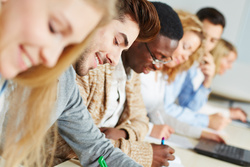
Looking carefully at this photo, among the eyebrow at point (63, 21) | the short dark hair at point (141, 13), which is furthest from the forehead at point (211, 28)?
the eyebrow at point (63, 21)

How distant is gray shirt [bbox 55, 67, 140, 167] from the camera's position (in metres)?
0.88

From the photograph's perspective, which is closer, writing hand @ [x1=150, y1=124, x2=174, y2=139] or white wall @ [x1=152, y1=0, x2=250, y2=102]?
writing hand @ [x1=150, y1=124, x2=174, y2=139]

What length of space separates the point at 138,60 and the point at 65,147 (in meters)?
0.55

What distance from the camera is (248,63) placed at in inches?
150

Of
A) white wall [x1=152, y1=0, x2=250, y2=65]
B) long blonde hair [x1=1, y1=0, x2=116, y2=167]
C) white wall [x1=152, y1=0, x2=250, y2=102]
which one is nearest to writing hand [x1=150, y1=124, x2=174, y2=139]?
long blonde hair [x1=1, y1=0, x2=116, y2=167]

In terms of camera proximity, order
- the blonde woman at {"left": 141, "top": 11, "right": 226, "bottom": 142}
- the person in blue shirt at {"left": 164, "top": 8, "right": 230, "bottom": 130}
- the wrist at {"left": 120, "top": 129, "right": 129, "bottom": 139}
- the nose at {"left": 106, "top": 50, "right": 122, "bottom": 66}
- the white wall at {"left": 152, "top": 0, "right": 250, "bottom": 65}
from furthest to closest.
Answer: the white wall at {"left": 152, "top": 0, "right": 250, "bottom": 65} < the person in blue shirt at {"left": 164, "top": 8, "right": 230, "bottom": 130} < the blonde woman at {"left": 141, "top": 11, "right": 226, "bottom": 142} < the wrist at {"left": 120, "top": 129, "right": 129, "bottom": 139} < the nose at {"left": 106, "top": 50, "right": 122, "bottom": 66}

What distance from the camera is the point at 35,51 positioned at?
0.55 m

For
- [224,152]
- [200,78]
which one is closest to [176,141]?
[224,152]

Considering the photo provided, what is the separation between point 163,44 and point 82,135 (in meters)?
0.61

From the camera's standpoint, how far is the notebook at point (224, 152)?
1381 millimetres

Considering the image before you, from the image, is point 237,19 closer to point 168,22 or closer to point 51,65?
point 168,22

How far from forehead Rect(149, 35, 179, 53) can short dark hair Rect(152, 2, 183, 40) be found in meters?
0.02

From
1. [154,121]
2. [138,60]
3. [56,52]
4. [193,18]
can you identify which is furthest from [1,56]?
[193,18]

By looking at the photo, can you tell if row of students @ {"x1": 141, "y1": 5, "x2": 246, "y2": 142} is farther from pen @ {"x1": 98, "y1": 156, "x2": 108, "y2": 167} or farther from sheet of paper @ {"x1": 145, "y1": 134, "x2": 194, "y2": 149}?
pen @ {"x1": 98, "y1": 156, "x2": 108, "y2": 167}
